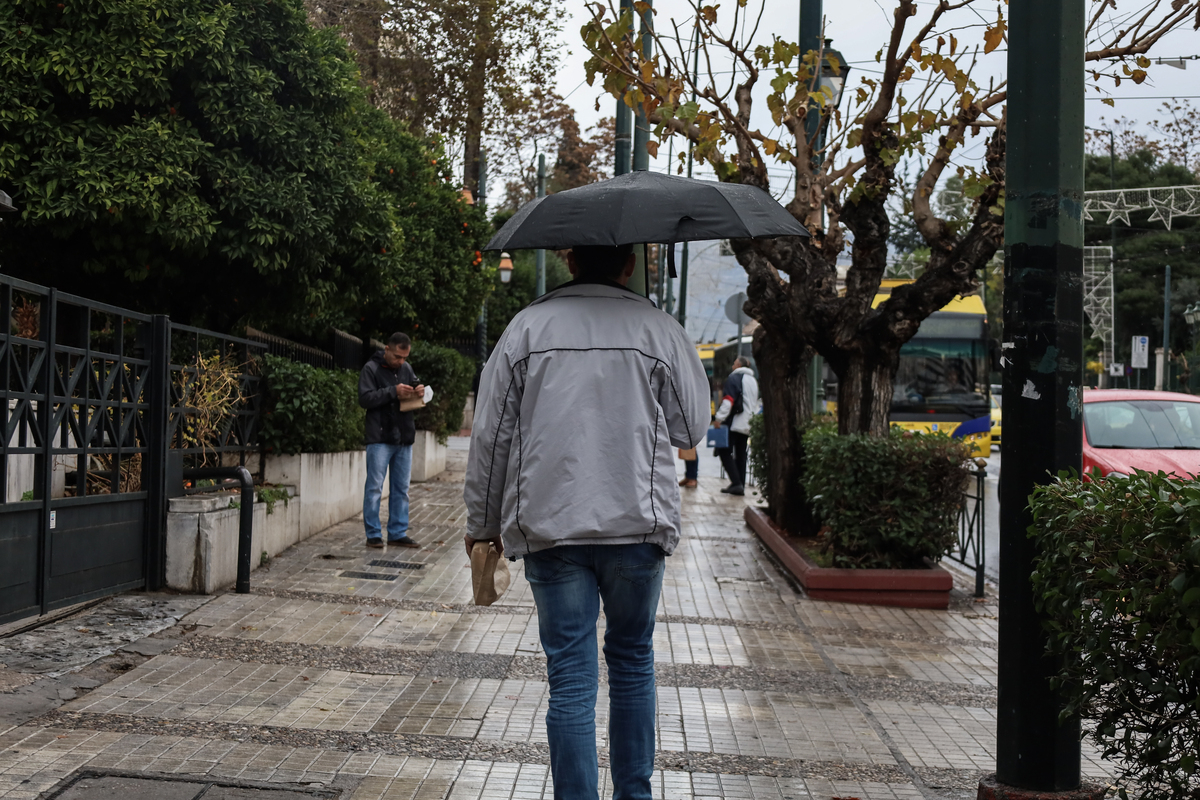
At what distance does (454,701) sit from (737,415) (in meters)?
11.5

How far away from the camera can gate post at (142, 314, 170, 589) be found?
741 cm

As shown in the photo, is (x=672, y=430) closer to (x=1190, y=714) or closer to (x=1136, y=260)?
(x=1190, y=714)

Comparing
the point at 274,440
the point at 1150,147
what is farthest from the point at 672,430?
the point at 1150,147

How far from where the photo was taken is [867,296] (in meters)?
9.89

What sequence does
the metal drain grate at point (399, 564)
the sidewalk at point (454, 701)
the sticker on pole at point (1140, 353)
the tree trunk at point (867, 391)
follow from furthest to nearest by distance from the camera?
the sticker on pole at point (1140, 353) < the tree trunk at point (867, 391) < the metal drain grate at point (399, 564) < the sidewalk at point (454, 701)

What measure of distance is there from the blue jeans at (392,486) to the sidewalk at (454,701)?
146 cm

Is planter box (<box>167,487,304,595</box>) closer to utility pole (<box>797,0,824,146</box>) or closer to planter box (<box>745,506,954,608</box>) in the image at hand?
planter box (<box>745,506,954,608</box>)

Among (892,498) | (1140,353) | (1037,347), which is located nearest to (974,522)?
(892,498)

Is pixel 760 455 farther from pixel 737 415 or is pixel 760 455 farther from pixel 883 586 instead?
pixel 883 586

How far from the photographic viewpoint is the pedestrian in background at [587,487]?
3404 mm

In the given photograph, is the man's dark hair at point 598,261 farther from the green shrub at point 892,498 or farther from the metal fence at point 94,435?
the green shrub at point 892,498

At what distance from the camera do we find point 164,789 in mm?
3941

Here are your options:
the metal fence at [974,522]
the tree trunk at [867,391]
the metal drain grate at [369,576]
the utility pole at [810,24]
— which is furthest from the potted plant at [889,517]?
the utility pole at [810,24]

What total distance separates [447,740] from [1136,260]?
176ft
